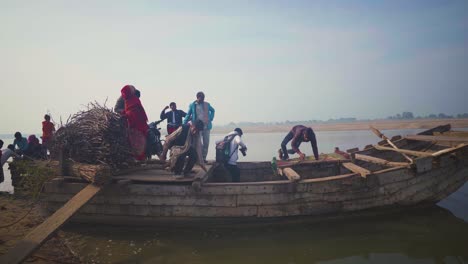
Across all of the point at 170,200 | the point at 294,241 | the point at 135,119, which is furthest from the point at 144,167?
the point at 294,241

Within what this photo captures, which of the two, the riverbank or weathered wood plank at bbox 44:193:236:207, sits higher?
weathered wood plank at bbox 44:193:236:207

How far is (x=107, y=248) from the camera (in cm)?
512

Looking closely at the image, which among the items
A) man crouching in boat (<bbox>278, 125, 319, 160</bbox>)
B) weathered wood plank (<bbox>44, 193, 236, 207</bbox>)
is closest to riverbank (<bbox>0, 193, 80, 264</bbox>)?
weathered wood plank (<bbox>44, 193, 236, 207</bbox>)

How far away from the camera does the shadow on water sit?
15.5 feet

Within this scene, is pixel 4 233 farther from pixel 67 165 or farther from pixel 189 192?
pixel 189 192

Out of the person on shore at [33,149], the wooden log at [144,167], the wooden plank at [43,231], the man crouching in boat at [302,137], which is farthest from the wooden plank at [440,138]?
the person on shore at [33,149]

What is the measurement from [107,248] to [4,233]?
2429 millimetres

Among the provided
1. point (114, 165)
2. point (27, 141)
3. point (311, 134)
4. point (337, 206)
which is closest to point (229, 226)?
point (337, 206)

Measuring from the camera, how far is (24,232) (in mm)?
5711

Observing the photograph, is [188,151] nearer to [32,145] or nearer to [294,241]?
[294,241]

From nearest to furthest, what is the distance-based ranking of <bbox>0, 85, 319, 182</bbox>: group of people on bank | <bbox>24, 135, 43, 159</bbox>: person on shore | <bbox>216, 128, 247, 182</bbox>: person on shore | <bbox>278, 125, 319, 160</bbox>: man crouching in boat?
1. <bbox>0, 85, 319, 182</bbox>: group of people on bank
2. <bbox>216, 128, 247, 182</bbox>: person on shore
3. <bbox>278, 125, 319, 160</bbox>: man crouching in boat
4. <bbox>24, 135, 43, 159</bbox>: person on shore

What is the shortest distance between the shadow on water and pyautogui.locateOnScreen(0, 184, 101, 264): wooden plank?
0.94 m

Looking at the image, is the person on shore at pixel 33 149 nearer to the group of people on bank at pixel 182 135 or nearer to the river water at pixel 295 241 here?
the group of people on bank at pixel 182 135

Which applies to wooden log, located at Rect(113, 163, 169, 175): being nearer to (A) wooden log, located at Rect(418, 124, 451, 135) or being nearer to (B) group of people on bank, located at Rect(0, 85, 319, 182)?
(B) group of people on bank, located at Rect(0, 85, 319, 182)
